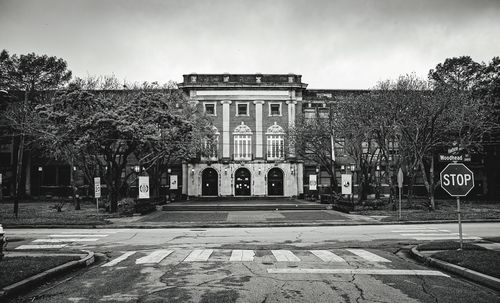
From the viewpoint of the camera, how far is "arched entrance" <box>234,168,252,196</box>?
179ft

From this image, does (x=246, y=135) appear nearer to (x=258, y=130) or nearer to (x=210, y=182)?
(x=258, y=130)

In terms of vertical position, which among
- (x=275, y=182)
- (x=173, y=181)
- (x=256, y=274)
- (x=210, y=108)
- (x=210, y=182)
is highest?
(x=210, y=108)

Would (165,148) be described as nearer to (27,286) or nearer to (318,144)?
(318,144)

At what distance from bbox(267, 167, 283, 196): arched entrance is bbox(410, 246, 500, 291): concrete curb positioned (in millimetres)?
42768

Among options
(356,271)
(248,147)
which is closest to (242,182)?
(248,147)

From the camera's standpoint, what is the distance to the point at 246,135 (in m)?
54.8

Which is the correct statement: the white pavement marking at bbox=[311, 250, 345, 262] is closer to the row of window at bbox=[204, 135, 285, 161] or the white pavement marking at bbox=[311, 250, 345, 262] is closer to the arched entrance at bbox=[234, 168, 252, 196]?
the row of window at bbox=[204, 135, 285, 161]

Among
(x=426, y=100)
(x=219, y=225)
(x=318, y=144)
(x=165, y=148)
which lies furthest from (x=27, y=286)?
(x=318, y=144)

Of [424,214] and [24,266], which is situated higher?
[24,266]

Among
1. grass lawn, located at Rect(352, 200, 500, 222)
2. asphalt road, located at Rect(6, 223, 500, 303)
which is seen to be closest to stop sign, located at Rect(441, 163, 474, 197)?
asphalt road, located at Rect(6, 223, 500, 303)

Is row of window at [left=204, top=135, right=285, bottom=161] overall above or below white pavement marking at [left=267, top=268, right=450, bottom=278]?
above

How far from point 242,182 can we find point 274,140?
6.48 metres

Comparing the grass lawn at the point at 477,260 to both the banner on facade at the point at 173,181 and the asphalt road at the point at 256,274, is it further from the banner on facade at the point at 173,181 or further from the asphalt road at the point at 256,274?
the banner on facade at the point at 173,181

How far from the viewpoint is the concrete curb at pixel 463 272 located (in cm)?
827
